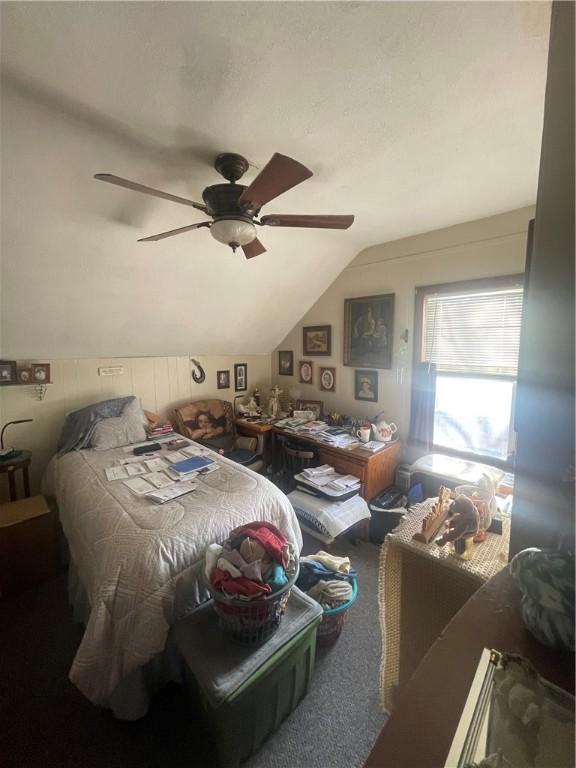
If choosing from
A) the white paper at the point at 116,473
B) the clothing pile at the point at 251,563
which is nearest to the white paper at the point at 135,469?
the white paper at the point at 116,473

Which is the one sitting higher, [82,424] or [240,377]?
[240,377]

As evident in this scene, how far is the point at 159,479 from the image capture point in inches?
74.3

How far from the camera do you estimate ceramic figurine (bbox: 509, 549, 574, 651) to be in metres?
0.52

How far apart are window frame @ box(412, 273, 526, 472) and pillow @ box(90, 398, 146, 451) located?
250 centimetres

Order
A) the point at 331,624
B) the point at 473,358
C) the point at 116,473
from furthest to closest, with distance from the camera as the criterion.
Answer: the point at 473,358
the point at 116,473
the point at 331,624

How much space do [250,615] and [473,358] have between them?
90.7 inches

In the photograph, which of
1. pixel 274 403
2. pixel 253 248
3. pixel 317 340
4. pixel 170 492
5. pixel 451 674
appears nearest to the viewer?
pixel 451 674

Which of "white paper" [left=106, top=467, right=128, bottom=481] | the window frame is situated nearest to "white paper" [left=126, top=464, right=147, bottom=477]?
"white paper" [left=106, top=467, right=128, bottom=481]

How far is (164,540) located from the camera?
1333mm

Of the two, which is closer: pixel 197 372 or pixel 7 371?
pixel 7 371

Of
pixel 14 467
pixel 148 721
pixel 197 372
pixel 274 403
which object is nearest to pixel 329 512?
pixel 148 721

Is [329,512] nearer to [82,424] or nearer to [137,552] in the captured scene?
[137,552]

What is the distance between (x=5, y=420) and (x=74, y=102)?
7.39ft

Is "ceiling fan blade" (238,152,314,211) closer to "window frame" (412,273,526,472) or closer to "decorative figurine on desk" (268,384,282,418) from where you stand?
"window frame" (412,273,526,472)
